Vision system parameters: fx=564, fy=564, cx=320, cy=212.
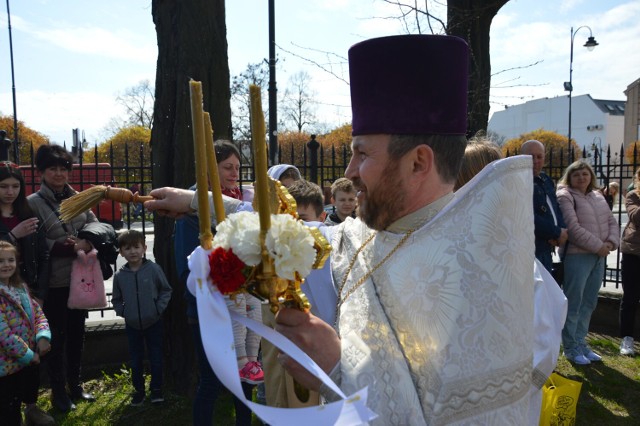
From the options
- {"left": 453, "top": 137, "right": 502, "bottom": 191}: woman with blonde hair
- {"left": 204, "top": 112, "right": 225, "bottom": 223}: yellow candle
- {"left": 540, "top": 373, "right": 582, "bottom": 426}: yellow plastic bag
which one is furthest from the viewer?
{"left": 540, "top": 373, "right": 582, "bottom": 426}: yellow plastic bag

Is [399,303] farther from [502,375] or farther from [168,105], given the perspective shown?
[168,105]

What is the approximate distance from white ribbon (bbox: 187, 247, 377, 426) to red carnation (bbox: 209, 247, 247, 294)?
1.9 inches

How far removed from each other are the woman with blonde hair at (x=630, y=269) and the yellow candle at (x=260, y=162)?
18.4 ft

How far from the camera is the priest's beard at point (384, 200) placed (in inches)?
69.3

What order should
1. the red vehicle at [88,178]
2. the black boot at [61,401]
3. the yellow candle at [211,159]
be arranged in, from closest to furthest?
the yellow candle at [211,159]
the black boot at [61,401]
the red vehicle at [88,178]

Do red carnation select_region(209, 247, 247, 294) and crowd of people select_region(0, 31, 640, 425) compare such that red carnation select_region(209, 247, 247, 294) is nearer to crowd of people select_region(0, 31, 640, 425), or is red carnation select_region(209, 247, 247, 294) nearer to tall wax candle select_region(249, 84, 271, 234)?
tall wax candle select_region(249, 84, 271, 234)

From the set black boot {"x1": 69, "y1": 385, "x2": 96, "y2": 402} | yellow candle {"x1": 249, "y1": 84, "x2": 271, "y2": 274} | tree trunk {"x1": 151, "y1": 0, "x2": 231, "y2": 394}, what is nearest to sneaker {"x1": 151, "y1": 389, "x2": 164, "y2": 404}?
tree trunk {"x1": 151, "y1": 0, "x2": 231, "y2": 394}

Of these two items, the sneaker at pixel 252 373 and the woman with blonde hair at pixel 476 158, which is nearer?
the woman with blonde hair at pixel 476 158

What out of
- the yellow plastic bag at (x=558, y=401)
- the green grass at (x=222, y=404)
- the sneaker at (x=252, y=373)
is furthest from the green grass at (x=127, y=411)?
the yellow plastic bag at (x=558, y=401)

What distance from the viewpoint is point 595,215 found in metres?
5.84

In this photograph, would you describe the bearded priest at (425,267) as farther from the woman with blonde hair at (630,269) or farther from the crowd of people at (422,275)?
the woman with blonde hair at (630,269)

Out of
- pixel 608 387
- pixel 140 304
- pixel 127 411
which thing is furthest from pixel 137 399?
pixel 608 387

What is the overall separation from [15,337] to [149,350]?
4.23 feet

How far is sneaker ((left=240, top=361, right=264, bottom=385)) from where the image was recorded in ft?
11.2
